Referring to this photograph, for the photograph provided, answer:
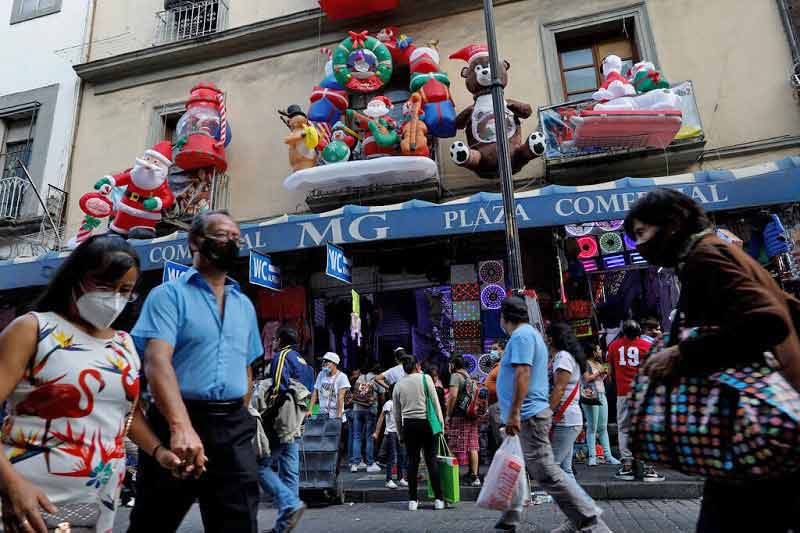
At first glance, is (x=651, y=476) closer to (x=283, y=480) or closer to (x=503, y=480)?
(x=503, y=480)

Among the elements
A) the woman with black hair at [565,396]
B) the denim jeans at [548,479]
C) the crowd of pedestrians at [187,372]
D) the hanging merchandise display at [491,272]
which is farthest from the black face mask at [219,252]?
the hanging merchandise display at [491,272]

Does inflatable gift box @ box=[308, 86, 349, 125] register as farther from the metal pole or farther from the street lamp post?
the street lamp post

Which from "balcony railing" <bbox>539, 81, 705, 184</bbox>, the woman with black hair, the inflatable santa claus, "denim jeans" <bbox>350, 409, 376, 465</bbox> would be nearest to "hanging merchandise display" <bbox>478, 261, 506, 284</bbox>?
"balcony railing" <bbox>539, 81, 705, 184</bbox>

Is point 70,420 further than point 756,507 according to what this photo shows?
Yes

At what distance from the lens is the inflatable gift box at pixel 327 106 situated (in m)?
10.8

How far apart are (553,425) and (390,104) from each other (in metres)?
7.52

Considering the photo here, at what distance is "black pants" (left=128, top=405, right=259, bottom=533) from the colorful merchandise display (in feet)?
25.1

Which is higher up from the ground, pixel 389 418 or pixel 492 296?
pixel 492 296

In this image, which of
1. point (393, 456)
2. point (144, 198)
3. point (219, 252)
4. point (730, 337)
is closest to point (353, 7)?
point (144, 198)

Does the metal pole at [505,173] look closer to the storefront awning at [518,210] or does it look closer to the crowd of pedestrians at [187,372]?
the crowd of pedestrians at [187,372]

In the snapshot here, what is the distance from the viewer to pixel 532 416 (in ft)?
13.8

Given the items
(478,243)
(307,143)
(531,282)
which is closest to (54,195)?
(307,143)

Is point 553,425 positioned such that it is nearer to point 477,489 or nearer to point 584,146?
point 477,489

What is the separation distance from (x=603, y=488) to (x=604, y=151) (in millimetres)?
5598
